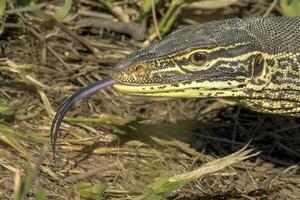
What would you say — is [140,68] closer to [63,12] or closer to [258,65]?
[258,65]

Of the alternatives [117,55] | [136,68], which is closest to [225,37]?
[136,68]

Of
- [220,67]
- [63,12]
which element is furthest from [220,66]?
[63,12]

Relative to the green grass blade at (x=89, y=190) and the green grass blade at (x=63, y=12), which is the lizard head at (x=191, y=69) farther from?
the green grass blade at (x=63, y=12)

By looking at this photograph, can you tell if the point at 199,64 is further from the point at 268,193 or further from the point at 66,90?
the point at 66,90

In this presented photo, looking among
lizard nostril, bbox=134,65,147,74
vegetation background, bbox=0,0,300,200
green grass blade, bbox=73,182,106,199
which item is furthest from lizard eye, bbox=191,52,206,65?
green grass blade, bbox=73,182,106,199

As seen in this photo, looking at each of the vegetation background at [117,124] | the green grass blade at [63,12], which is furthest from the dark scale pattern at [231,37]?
the green grass blade at [63,12]

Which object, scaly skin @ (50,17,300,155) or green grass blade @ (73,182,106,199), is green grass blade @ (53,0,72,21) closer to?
scaly skin @ (50,17,300,155)
